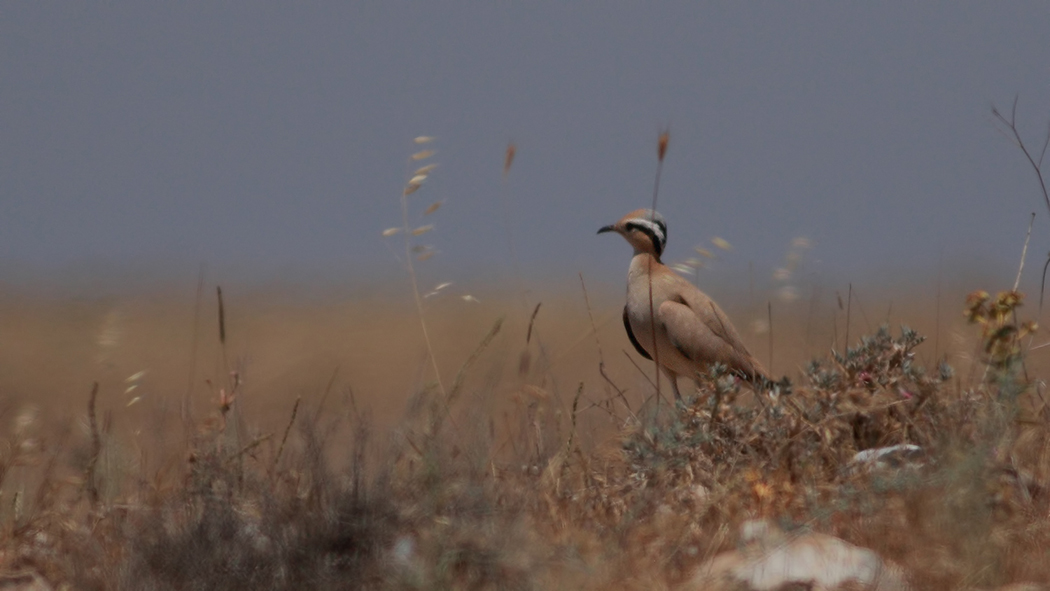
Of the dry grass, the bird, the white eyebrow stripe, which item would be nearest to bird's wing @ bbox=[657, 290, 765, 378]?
the bird

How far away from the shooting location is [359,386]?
541 inches

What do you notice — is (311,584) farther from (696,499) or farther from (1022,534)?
(1022,534)

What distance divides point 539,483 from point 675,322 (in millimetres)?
3736

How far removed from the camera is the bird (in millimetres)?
7473

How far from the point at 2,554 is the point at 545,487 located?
1.96 meters

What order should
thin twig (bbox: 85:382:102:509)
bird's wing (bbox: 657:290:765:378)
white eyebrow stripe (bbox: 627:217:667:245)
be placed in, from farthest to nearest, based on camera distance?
white eyebrow stripe (bbox: 627:217:667:245) < bird's wing (bbox: 657:290:765:378) < thin twig (bbox: 85:382:102:509)

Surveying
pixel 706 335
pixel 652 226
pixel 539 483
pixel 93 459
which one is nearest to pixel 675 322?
pixel 706 335

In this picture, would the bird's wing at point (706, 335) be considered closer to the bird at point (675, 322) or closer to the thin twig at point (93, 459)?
the bird at point (675, 322)

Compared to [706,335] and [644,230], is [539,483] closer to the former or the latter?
[706,335]

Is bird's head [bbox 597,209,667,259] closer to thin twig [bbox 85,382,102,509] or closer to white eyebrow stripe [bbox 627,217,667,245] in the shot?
white eyebrow stripe [bbox 627,217,667,245]

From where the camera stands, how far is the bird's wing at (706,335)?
24.4 ft

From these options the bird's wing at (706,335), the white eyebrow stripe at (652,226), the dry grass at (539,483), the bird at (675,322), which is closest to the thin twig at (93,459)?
the dry grass at (539,483)

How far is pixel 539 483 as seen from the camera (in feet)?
13.1

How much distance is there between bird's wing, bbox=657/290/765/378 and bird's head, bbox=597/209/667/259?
1.85 feet
